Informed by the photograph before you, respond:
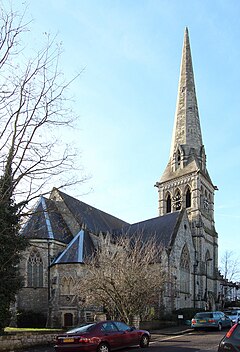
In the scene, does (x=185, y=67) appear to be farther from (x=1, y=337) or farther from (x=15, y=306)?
(x=1, y=337)

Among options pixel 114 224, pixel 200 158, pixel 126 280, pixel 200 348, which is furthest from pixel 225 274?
pixel 200 348

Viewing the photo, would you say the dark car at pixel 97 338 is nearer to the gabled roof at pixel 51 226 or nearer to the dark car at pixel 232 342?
the dark car at pixel 232 342

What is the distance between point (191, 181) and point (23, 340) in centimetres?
3345

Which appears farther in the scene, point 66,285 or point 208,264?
point 208,264

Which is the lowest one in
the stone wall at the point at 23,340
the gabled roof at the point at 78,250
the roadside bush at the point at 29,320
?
the roadside bush at the point at 29,320

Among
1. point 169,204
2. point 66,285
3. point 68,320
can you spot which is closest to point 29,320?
point 68,320

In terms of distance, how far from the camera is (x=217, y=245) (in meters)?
50.0

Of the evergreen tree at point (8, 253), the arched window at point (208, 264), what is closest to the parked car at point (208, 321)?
the evergreen tree at point (8, 253)

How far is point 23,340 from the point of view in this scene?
16250 mm

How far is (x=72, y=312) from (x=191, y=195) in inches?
863

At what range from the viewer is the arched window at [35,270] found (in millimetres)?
31641

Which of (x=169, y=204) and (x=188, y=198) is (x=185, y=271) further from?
(x=169, y=204)

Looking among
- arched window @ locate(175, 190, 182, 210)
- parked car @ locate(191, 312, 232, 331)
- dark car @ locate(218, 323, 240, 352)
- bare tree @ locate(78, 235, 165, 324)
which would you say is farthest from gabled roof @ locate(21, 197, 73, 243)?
dark car @ locate(218, 323, 240, 352)

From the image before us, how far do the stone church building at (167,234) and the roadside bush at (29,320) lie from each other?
27.9 inches
